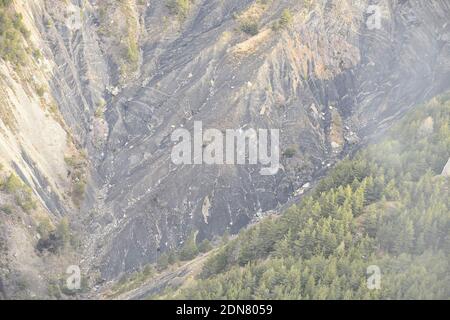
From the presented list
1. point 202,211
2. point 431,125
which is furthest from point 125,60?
point 431,125

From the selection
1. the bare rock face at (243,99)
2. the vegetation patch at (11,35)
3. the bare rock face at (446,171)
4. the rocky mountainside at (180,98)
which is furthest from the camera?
the bare rock face at (243,99)

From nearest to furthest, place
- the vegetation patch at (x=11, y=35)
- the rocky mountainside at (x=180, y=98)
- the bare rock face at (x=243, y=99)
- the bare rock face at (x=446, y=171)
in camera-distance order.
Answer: the bare rock face at (x=446, y=171), the rocky mountainside at (x=180, y=98), the vegetation patch at (x=11, y=35), the bare rock face at (x=243, y=99)

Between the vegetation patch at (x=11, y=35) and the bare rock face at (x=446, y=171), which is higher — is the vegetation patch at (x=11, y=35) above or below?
above

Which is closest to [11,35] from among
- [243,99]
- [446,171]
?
[243,99]

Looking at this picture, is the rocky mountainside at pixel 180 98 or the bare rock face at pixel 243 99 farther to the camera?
the bare rock face at pixel 243 99

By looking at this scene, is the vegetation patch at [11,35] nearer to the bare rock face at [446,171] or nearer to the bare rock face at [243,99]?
the bare rock face at [243,99]

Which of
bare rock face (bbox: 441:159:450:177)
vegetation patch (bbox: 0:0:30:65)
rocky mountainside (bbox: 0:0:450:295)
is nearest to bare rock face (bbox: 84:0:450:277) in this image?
rocky mountainside (bbox: 0:0:450:295)

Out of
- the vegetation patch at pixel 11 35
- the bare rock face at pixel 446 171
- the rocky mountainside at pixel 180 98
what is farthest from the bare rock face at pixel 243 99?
the bare rock face at pixel 446 171

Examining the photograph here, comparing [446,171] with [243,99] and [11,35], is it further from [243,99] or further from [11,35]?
[11,35]
